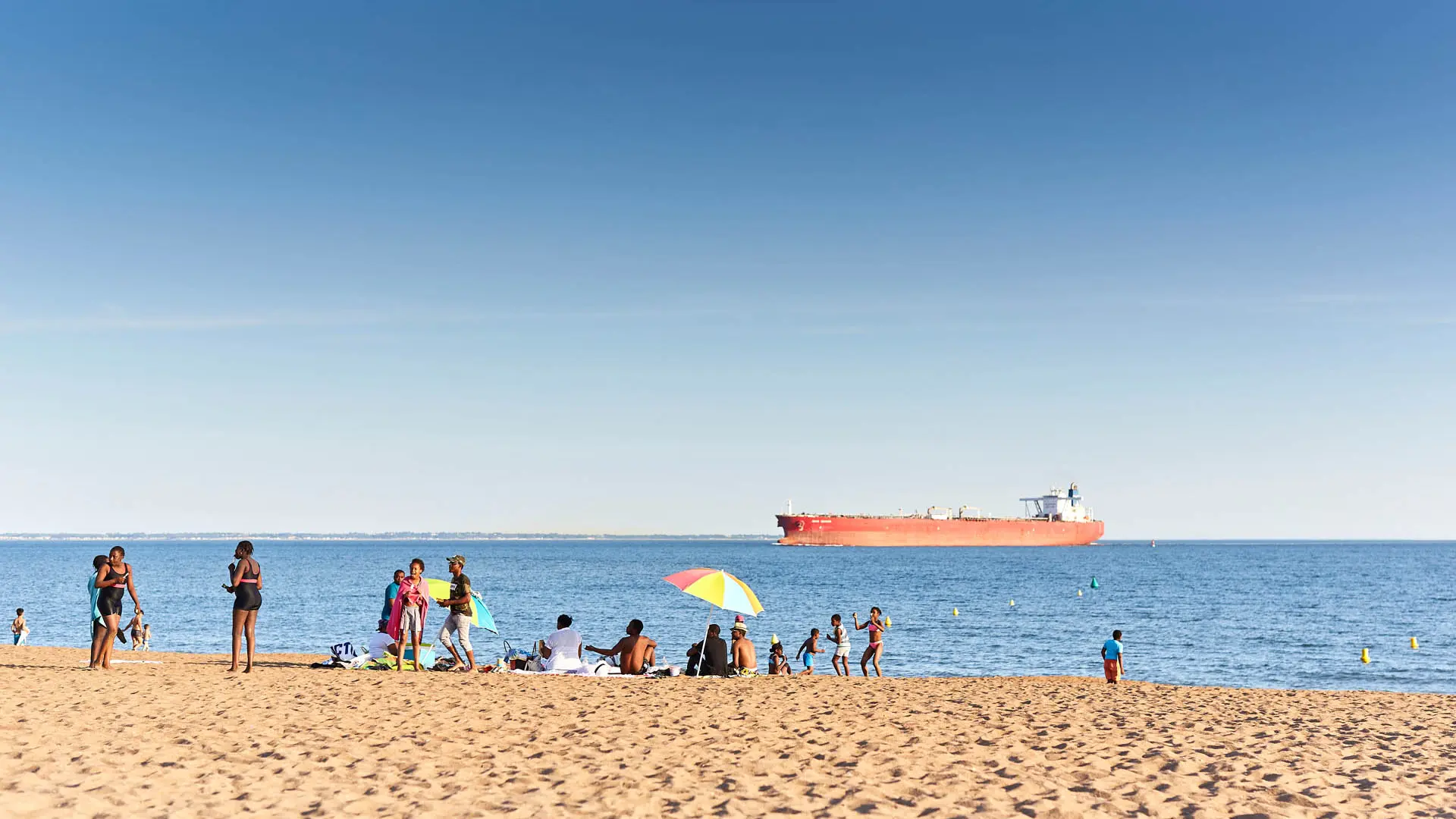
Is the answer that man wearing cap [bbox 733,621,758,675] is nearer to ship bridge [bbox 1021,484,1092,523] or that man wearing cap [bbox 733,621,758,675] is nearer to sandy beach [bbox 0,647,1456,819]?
sandy beach [bbox 0,647,1456,819]

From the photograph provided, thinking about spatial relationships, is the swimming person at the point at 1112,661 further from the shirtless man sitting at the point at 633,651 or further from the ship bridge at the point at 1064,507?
the ship bridge at the point at 1064,507

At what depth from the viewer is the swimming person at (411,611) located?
15.6 metres

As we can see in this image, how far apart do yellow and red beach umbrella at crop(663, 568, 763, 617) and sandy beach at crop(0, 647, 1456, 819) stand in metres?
2.01

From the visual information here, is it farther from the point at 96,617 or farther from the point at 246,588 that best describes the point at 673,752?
the point at 96,617

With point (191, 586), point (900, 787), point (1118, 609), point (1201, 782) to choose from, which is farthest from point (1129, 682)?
point (191, 586)

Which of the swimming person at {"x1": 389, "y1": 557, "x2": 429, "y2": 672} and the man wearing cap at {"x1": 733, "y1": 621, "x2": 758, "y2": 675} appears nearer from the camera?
the swimming person at {"x1": 389, "y1": 557, "x2": 429, "y2": 672}

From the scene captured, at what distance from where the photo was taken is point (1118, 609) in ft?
160

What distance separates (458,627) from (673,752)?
778 centimetres

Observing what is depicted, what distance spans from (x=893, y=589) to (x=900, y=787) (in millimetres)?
56930

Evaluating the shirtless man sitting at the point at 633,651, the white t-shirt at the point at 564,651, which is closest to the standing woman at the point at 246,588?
the white t-shirt at the point at 564,651

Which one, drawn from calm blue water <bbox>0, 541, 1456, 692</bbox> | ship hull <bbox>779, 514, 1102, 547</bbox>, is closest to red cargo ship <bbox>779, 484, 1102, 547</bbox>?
ship hull <bbox>779, 514, 1102, 547</bbox>

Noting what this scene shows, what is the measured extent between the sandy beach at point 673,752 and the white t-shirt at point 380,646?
76.3 inches

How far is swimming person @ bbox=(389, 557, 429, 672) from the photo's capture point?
51.3 ft

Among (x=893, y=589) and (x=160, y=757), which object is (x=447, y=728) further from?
(x=893, y=589)
